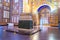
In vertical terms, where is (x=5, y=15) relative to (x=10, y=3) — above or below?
below

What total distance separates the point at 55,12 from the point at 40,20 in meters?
2.71

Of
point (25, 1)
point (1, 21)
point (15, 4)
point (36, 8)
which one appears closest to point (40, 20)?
point (36, 8)

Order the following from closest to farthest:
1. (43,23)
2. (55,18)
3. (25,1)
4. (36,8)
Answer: (25,1) → (55,18) → (36,8) → (43,23)

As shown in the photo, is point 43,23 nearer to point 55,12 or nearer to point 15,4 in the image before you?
point 55,12

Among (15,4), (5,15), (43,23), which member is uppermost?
(15,4)

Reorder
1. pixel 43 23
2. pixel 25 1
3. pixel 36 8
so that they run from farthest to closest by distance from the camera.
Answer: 1. pixel 43 23
2. pixel 36 8
3. pixel 25 1

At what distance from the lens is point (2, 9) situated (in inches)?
570

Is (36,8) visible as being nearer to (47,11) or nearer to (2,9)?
(47,11)

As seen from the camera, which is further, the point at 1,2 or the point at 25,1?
the point at 1,2

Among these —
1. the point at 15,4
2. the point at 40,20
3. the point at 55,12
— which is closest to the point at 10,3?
the point at 15,4

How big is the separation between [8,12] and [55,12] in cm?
547

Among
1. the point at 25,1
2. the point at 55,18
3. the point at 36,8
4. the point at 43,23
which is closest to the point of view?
the point at 25,1

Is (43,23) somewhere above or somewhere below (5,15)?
below

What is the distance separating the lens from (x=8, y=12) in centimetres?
1531
